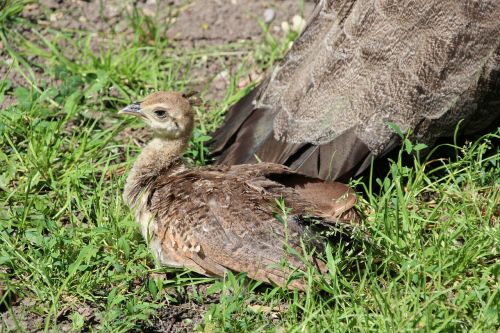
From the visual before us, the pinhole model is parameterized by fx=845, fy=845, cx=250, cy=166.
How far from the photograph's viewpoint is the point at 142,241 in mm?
4547

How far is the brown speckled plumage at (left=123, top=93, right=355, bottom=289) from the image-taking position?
4.10 meters

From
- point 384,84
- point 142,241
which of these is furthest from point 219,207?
point 384,84

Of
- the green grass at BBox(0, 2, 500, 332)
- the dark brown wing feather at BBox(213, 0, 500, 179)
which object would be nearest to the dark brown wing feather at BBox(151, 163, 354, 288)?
the green grass at BBox(0, 2, 500, 332)

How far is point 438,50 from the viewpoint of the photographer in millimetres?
4590

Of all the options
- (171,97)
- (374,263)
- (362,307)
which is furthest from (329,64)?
(362,307)

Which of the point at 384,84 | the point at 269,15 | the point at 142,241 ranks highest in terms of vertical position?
the point at 384,84

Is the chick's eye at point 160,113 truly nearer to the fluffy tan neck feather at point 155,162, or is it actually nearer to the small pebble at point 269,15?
the fluffy tan neck feather at point 155,162

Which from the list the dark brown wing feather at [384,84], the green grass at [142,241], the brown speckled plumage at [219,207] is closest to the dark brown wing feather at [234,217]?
the brown speckled plumage at [219,207]

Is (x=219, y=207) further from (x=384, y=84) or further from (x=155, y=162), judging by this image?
(x=384, y=84)

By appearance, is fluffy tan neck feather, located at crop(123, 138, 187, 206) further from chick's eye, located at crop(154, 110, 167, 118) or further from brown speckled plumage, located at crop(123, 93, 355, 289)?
chick's eye, located at crop(154, 110, 167, 118)

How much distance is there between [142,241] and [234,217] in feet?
2.11

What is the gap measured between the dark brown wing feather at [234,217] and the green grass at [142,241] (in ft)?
0.37

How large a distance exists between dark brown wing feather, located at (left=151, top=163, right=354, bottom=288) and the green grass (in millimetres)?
113

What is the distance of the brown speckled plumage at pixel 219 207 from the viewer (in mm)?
4098
